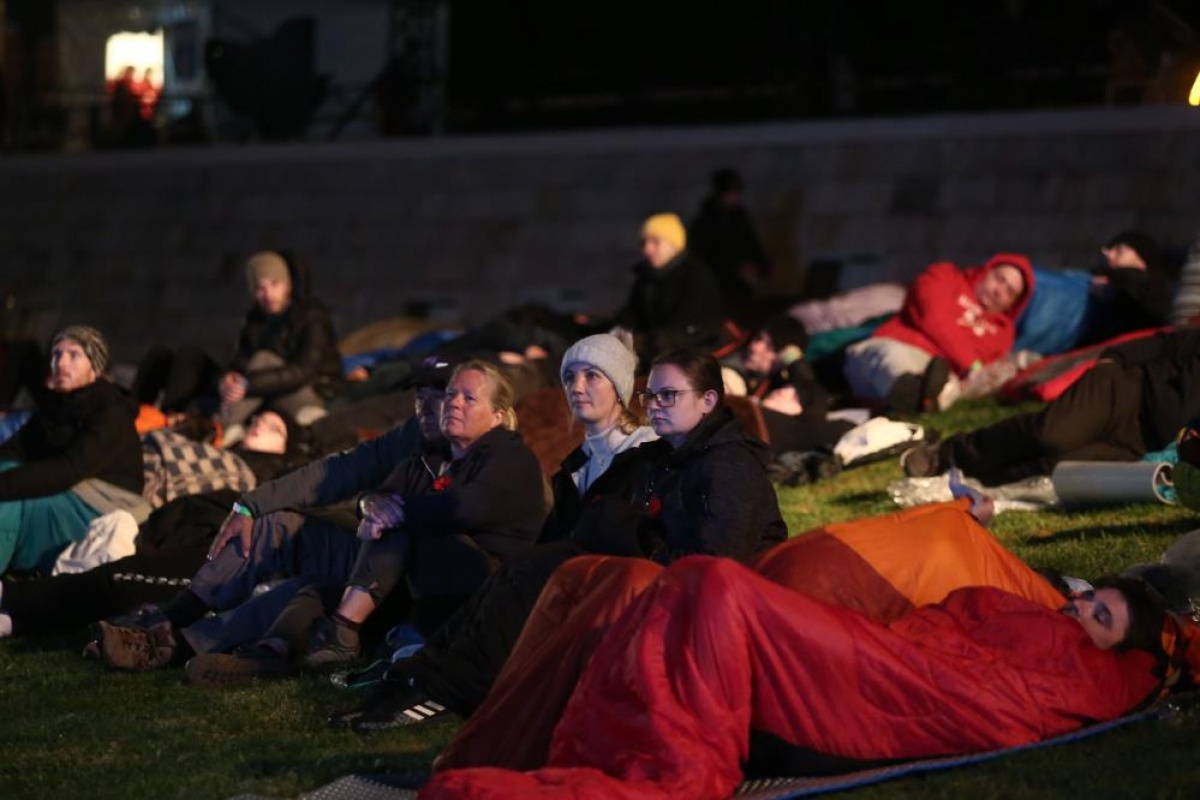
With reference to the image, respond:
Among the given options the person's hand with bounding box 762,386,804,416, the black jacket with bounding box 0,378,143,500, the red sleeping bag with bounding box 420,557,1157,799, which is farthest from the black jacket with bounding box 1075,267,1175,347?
the red sleeping bag with bounding box 420,557,1157,799

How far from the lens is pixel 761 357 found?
36.5 ft

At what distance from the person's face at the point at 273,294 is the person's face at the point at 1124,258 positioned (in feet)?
14.4

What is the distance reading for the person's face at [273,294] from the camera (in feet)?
37.1

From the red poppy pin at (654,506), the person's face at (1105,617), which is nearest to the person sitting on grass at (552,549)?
the red poppy pin at (654,506)

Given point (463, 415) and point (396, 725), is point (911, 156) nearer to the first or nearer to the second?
point (463, 415)

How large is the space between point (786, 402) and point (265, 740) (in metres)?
4.75

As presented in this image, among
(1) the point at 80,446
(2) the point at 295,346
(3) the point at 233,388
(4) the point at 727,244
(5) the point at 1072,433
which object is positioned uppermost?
(4) the point at 727,244

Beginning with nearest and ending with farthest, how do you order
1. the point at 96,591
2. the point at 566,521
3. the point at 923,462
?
the point at 566,521
the point at 96,591
the point at 923,462

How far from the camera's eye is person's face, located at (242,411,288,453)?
9.77m

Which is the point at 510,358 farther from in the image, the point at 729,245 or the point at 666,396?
the point at 666,396

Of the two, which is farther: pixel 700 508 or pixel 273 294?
pixel 273 294

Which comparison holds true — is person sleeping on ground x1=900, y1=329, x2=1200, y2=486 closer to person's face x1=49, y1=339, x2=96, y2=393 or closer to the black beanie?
the black beanie

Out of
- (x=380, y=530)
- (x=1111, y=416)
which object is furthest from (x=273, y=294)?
(x=1111, y=416)

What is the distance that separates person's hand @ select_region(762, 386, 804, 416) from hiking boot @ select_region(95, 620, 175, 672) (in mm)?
3781
